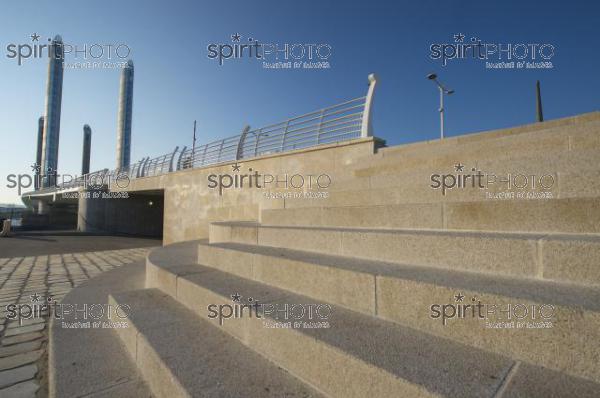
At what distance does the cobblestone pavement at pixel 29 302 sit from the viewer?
2.36 metres

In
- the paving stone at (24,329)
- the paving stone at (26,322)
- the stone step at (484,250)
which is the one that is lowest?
the paving stone at (24,329)

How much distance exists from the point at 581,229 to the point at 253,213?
779 cm

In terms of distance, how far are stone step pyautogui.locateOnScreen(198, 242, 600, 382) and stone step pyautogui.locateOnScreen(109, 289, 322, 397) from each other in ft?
2.25

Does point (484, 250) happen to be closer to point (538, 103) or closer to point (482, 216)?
point (482, 216)

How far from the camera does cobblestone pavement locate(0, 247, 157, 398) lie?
7.75 ft

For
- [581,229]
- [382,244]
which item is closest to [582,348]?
[581,229]

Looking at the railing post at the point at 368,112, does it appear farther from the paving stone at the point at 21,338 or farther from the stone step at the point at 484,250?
the paving stone at the point at 21,338

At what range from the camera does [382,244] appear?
2.60 metres

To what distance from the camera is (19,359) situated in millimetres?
2684

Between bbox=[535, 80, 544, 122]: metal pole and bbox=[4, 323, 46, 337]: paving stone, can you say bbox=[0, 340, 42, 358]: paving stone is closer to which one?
bbox=[4, 323, 46, 337]: paving stone

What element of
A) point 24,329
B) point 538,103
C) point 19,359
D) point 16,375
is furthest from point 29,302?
point 538,103

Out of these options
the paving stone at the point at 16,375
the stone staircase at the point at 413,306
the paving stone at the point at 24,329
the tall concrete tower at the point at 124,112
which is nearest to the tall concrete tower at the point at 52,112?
the tall concrete tower at the point at 124,112

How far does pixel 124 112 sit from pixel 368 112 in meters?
72.0

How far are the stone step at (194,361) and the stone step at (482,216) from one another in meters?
1.98
